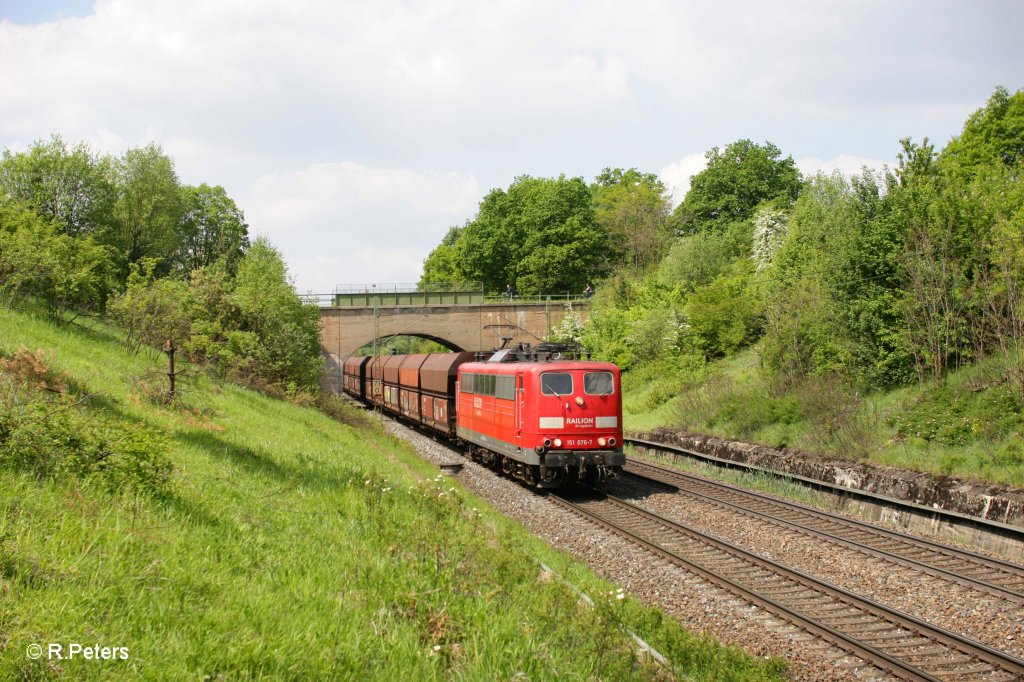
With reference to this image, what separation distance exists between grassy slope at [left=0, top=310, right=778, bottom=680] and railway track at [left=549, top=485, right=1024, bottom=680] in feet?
5.57

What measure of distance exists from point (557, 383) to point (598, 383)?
95cm

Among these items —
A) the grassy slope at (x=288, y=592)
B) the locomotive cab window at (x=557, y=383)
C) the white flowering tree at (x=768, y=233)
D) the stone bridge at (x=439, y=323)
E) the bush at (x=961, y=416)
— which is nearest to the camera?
the grassy slope at (x=288, y=592)

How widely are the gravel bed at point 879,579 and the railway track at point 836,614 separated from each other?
0.50 metres

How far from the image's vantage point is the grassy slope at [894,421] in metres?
16.2

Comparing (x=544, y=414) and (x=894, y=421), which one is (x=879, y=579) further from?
(x=894, y=421)

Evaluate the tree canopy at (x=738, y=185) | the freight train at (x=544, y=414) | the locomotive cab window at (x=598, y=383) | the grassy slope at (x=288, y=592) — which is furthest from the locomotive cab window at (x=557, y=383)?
the tree canopy at (x=738, y=185)

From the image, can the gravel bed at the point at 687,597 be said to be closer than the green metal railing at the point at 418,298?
Yes

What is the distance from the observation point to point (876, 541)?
13.2 meters

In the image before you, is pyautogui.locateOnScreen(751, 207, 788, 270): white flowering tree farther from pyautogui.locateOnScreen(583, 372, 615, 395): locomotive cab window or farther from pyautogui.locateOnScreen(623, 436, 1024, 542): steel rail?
pyautogui.locateOnScreen(583, 372, 615, 395): locomotive cab window

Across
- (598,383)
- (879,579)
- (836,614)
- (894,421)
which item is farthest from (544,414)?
(894,421)

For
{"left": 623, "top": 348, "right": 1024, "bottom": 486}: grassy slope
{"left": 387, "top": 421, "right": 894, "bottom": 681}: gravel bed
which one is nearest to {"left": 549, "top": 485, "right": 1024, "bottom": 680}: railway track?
{"left": 387, "top": 421, "right": 894, "bottom": 681}: gravel bed

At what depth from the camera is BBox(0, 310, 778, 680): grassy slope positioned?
201 inches

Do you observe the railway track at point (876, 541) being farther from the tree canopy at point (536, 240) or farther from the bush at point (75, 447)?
the tree canopy at point (536, 240)

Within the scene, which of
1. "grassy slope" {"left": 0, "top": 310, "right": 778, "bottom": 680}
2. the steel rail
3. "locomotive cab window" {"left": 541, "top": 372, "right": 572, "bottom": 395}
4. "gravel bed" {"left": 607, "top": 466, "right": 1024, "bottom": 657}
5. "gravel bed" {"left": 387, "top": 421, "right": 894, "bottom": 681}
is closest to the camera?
"grassy slope" {"left": 0, "top": 310, "right": 778, "bottom": 680}
